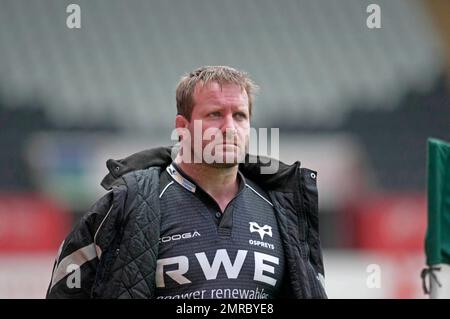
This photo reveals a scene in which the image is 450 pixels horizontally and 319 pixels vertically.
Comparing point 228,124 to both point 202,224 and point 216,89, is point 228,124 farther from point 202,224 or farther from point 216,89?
point 202,224

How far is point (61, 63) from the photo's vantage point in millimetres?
5617

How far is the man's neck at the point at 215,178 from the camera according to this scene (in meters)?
1.73

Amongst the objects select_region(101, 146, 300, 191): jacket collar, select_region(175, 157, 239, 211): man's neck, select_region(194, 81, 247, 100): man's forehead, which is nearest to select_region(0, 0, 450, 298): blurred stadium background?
select_region(101, 146, 300, 191): jacket collar

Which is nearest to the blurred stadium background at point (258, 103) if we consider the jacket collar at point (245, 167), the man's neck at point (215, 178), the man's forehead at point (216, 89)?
the jacket collar at point (245, 167)

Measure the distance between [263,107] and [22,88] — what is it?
186 cm

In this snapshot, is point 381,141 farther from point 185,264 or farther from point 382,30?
point 185,264

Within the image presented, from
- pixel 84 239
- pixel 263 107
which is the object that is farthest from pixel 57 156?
pixel 84 239

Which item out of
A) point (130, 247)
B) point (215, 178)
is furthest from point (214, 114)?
point (130, 247)

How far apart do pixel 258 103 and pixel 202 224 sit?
3.77 m

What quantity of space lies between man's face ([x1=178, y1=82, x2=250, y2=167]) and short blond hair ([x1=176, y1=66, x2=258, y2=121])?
0.01 metres

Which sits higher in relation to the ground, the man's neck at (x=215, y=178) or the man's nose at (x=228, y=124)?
the man's nose at (x=228, y=124)

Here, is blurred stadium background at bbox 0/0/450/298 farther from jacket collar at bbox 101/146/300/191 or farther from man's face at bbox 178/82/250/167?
man's face at bbox 178/82/250/167

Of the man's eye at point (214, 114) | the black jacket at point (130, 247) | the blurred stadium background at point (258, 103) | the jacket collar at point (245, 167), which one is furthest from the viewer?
the blurred stadium background at point (258, 103)

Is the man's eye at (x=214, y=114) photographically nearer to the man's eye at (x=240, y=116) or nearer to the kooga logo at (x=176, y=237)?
the man's eye at (x=240, y=116)
